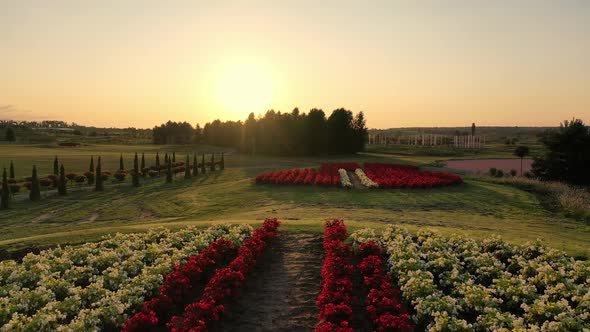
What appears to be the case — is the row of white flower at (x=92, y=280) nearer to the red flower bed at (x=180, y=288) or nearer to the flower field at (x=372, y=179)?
the red flower bed at (x=180, y=288)

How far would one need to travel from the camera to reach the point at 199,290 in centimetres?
1244

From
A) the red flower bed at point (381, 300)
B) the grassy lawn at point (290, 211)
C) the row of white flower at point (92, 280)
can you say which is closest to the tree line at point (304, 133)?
the grassy lawn at point (290, 211)

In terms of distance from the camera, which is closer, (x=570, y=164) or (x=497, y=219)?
(x=497, y=219)

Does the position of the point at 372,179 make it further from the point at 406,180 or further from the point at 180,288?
the point at 180,288

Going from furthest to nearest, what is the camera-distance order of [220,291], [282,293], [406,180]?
[406,180]
[282,293]
[220,291]

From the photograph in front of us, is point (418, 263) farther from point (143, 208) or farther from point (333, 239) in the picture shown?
point (143, 208)

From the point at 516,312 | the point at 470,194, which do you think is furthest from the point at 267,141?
the point at 516,312

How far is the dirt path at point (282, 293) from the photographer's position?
34.0 ft

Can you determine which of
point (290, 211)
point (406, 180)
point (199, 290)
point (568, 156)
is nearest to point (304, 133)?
point (568, 156)

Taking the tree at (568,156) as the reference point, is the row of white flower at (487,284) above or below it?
below

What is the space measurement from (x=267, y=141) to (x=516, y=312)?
241ft

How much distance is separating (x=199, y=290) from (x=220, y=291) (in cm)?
179

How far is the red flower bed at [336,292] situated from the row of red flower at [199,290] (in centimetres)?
221

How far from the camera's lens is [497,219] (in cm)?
2394
